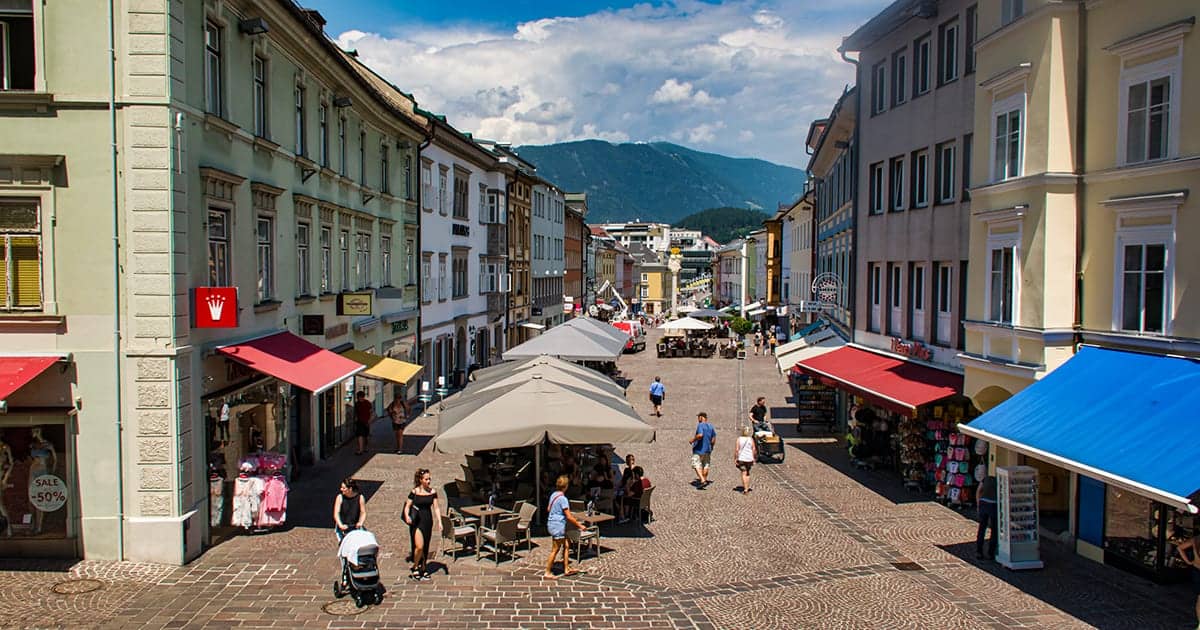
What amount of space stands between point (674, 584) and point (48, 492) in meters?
8.98

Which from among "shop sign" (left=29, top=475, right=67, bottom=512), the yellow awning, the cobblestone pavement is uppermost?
the yellow awning

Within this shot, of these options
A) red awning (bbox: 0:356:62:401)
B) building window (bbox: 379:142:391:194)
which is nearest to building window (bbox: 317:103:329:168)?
building window (bbox: 379:142:391:194)

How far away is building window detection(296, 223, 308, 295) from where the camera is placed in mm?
19469

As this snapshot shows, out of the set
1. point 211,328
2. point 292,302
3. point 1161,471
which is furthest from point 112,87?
point 1161,471

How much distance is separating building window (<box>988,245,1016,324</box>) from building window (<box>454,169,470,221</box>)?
25.7 metres

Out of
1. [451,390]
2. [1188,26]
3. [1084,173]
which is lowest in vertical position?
[451,390]

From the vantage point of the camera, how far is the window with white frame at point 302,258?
19.5 metres

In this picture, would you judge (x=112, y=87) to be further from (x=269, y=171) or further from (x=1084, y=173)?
(x=1084, y=173)

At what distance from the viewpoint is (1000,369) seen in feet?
50.2

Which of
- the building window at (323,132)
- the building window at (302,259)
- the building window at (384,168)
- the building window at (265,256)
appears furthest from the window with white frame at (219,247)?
the building window at (384,168)

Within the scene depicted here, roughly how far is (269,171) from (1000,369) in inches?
544

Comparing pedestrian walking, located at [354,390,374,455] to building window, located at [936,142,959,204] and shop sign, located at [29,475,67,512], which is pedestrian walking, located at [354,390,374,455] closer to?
shop sign, located at [29,475,67,512]

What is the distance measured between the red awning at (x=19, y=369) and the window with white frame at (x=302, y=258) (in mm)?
7118

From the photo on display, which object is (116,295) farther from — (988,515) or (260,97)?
(988,515)
